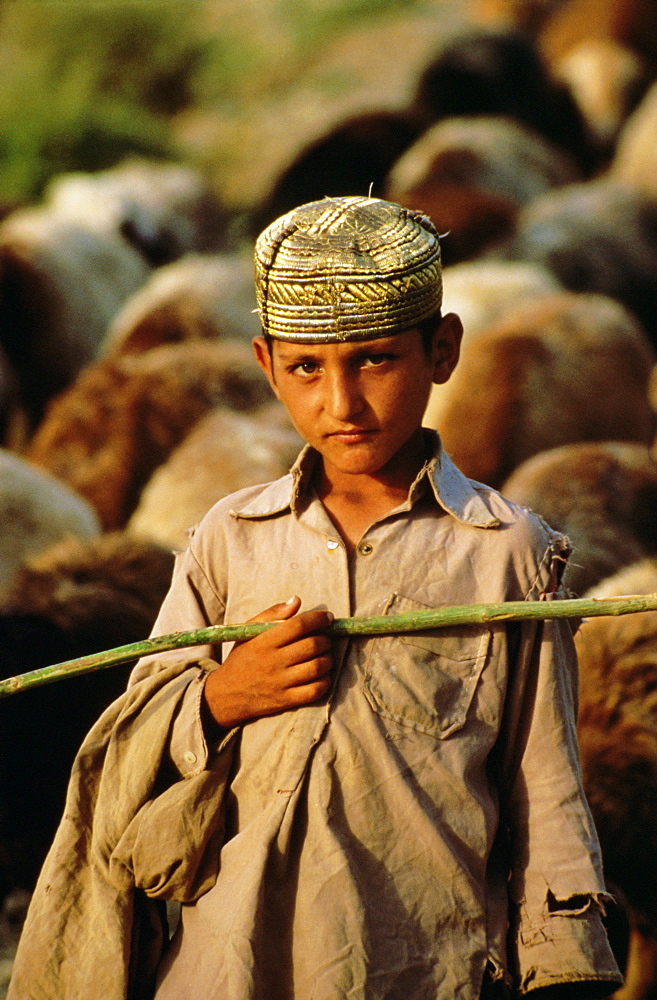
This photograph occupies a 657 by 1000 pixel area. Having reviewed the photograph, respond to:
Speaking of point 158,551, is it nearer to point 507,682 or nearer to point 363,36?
point 507,682

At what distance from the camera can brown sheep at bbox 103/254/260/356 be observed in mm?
8398

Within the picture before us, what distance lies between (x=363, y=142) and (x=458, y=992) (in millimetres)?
13657

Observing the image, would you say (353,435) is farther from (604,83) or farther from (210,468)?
(604,83)

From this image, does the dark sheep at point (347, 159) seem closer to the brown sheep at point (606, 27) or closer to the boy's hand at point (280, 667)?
the brown sheep at point (606, 27)

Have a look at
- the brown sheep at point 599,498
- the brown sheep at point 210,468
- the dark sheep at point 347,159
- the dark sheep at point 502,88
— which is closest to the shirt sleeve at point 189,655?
the brown sheep at point 599,498

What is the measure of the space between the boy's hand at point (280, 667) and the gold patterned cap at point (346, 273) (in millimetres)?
392

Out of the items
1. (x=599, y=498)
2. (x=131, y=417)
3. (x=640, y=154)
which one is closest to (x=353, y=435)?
(x=599, y=498)

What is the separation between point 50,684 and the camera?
371 centimetres

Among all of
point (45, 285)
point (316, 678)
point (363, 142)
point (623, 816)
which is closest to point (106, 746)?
point (316, 678)

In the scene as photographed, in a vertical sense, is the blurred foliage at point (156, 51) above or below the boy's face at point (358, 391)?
above

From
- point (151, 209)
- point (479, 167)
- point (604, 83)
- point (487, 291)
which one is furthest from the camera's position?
point (604, 83)

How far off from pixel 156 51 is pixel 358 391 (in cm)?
1896

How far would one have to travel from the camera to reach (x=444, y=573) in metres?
1.85

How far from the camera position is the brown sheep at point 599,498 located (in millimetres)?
4922
